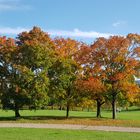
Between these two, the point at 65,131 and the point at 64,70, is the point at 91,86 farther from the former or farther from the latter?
the point at 65,131

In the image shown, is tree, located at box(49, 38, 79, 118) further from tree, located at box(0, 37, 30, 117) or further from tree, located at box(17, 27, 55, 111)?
tree, located at box(0, 37, 30, 117)

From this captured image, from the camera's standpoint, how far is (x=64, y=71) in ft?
157

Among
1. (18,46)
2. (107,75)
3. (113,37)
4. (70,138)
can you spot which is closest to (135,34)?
(113,37)

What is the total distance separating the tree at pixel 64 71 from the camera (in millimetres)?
47562

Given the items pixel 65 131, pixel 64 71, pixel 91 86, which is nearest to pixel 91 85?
pixel 91 86

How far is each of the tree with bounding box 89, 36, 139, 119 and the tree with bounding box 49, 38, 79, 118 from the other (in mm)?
2799

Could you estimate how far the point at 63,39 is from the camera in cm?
5328

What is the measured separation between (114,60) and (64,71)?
19.9ft

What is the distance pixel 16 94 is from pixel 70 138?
23536 mm

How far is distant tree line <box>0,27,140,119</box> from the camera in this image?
147ft

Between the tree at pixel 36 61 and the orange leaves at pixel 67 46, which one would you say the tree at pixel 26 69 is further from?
the orange leaves at pixel 67 46

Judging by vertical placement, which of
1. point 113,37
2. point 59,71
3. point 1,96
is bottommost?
point 1,96

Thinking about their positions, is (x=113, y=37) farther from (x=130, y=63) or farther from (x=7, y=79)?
(x=7, y=79)

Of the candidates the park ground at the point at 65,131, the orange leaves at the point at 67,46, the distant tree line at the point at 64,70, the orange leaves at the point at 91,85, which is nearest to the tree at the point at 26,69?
→ the distant tree line at the point at 64,70
